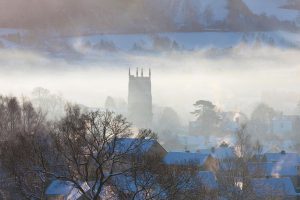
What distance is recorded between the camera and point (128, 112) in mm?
104938

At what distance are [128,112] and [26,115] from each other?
52.5 m

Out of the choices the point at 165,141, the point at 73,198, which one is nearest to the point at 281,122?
the point at 165,141

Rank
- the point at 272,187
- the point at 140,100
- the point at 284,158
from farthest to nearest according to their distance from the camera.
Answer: the point at 140,100
the point at 284,158
the point at 272,187

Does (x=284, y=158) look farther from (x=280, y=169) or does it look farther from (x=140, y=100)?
(x=140, y=100)

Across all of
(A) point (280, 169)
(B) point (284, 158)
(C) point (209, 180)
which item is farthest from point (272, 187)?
(B) point (284, 158)

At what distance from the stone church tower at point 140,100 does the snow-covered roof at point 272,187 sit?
174ft

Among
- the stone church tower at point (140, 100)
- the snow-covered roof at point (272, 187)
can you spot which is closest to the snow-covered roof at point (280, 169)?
the snow-covered roof at point (272, 187)

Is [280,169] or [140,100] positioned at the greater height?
[140,100]

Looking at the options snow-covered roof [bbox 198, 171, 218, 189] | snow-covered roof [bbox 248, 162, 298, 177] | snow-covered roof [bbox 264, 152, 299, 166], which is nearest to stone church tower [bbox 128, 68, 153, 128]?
snow-covered roof [bbox 264, 152, 299, 166]

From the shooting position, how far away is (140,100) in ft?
358

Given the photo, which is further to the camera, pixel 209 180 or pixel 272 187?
pixel 272 187

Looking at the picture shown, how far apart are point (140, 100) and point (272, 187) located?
69.0m

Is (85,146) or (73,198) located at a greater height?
(85,146)

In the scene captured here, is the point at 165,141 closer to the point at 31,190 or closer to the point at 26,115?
the point at 26,115
